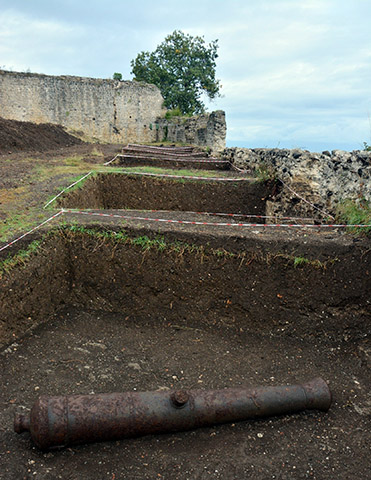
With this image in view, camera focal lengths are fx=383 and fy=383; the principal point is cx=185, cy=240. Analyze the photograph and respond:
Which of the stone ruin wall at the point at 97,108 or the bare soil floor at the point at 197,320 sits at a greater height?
the stone ruin wall at the point at 97,108

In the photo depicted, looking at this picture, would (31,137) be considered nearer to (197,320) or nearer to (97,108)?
(97,108)

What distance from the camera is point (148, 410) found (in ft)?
9.81

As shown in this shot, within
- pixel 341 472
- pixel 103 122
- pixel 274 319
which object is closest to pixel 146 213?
pixel 274 319

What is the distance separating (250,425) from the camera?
326 centimetres

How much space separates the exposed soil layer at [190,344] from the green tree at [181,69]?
2814 cm

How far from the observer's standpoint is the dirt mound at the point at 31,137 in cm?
1359

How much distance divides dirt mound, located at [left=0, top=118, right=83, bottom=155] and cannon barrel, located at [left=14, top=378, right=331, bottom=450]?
459 inches

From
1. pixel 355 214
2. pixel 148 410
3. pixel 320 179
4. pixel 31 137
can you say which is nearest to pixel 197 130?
pixel 31 137

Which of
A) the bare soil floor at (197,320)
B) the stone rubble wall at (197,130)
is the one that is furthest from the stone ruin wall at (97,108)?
the bare soil floor at (197,320)

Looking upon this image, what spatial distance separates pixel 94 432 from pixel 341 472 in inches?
73.9

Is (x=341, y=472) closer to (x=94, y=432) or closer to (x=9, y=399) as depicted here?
(x=94, y=432)

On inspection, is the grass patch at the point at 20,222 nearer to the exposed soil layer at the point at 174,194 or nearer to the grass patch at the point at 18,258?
the grass patch at the point at 18,258

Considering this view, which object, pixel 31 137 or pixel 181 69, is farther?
pixel 181 69

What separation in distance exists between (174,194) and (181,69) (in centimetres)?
2597
